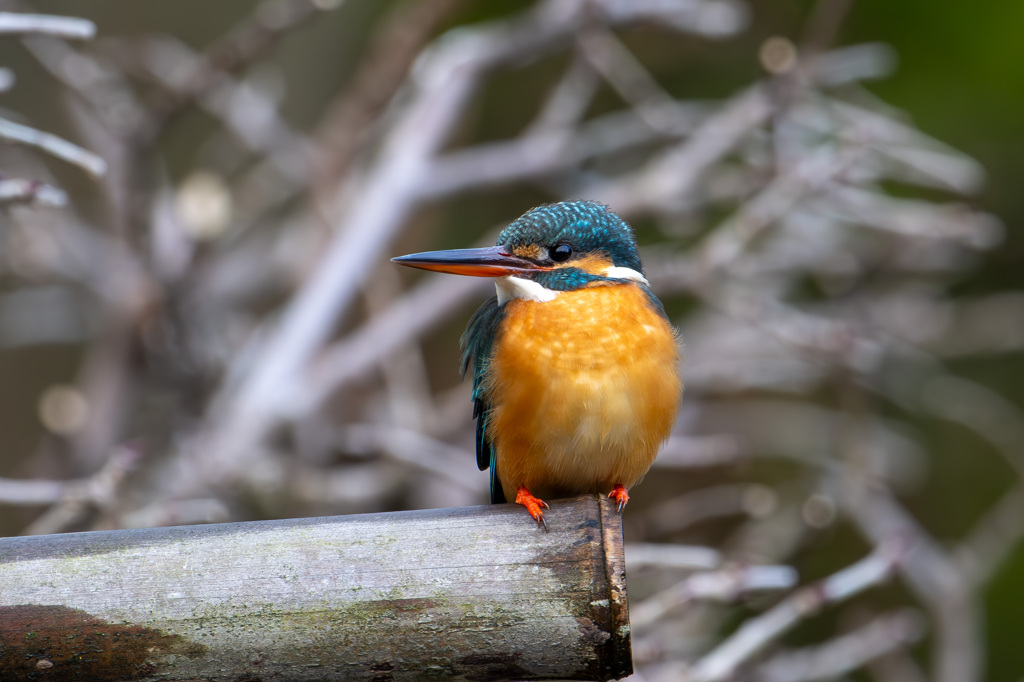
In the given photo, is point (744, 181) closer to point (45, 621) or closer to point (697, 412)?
point (697, 412)

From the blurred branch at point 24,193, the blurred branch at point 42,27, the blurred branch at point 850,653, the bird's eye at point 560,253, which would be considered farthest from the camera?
the blurred branch at point 850,653

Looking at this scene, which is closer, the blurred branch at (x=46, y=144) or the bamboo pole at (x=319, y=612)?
the bamboo pole at (x=319, y=612)

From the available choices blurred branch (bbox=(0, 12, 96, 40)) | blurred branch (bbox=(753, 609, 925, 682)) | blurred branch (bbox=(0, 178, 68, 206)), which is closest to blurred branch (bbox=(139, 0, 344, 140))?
blurred branch (bbox=(0, 12, 96, 40))

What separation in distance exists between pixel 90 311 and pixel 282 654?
143 inches

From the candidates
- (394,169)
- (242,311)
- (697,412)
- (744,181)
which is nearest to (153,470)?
(242,311)

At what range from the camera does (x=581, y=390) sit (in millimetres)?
1743

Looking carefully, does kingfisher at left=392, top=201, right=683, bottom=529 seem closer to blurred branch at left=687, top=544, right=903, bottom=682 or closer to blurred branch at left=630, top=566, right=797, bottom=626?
blurred branch at left=630, top=566, right=797, bottom=626

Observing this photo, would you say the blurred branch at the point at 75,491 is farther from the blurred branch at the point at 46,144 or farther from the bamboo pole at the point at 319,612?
the bamboo pole at the point at 319,612

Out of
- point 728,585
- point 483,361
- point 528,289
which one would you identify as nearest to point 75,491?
point 483,361

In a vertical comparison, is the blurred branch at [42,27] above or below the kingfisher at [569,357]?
above

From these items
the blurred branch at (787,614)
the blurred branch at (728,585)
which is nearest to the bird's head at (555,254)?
the blurred branch at (728,585)

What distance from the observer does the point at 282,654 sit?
1246 millimetres

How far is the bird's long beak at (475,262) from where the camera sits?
1721 mm

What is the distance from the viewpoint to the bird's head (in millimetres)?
1894
